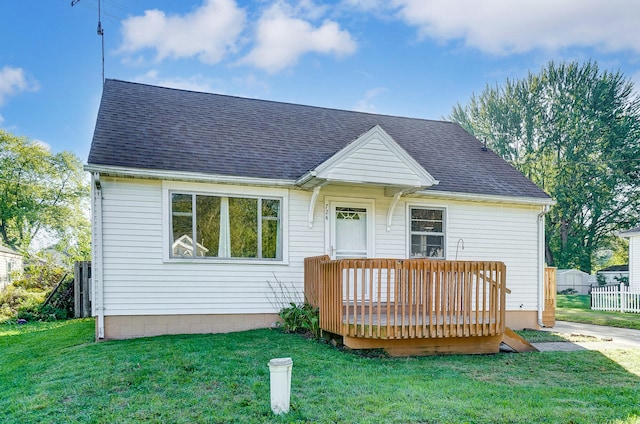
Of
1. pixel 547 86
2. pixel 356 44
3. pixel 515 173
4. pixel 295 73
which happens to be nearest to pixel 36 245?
pixel 295 73

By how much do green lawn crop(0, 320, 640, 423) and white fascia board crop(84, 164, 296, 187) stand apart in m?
2.89

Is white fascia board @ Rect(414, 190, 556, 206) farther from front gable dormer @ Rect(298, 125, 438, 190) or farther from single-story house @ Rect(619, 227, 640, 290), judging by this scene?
single-story house @ Rect(619, 227, 640, 290)

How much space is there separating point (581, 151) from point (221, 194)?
30573mm

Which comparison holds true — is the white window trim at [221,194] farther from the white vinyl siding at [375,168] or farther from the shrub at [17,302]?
the shrub at [17,302]

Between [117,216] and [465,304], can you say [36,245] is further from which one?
[465,304]

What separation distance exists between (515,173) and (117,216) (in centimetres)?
964

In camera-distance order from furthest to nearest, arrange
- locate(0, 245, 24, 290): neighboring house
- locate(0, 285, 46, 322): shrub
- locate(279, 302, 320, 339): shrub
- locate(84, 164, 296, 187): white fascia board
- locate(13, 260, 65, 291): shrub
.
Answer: locate(0, 245, 24, 290): neighboring house
locate(13, 260, 65, 291): shrub
locate(0, 285, 46, 322): shrub
locate(279, 302, 320, 339): shrub
locate(84, 164, 296, 187): white fascia board

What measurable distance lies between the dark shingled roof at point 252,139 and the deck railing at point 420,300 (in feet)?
9.64

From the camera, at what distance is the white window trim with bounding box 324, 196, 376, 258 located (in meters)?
9.22

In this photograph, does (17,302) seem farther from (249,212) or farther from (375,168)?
(375,168)

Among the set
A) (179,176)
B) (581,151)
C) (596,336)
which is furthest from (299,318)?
(581,151)

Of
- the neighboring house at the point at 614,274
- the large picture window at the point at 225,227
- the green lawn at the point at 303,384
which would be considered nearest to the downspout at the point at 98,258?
the green lawn at the point at 303,384

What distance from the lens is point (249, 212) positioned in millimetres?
8797

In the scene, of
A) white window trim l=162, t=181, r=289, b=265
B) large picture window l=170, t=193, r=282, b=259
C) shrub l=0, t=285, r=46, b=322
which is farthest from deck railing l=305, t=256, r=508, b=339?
shrub l=0, t=285, r=46, b=322
